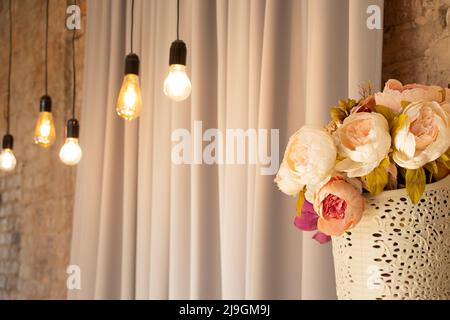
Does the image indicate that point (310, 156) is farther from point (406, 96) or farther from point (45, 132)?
point (45, 132)

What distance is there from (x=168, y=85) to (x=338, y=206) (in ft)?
3.01

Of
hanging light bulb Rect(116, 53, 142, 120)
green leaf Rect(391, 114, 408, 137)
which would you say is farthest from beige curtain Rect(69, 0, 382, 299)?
green leaf Rect(391, 114, 408, 137)

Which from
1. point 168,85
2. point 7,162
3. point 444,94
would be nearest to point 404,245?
point 444,94

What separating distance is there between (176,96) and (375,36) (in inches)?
25.2

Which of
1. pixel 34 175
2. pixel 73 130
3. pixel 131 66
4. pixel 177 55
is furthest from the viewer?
pixel 34 175

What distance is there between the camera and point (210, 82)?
282 cm

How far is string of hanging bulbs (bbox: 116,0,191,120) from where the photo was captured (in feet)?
6.91

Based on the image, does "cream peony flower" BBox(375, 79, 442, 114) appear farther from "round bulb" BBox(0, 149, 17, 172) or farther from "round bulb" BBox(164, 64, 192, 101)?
"round bulb" BBox(0, 149, 17, 172)

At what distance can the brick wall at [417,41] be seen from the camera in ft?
6.49

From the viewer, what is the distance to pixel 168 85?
6.95ft

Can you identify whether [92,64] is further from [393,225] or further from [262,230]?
[393,225]

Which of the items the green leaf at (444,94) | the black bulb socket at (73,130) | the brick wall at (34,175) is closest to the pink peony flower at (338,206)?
the green leaf at (444,94)

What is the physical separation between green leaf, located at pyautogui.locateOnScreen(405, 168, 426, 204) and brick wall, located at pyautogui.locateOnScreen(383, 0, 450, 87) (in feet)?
2.19
